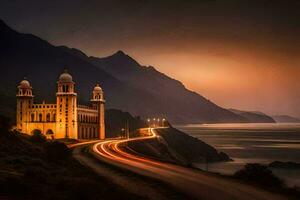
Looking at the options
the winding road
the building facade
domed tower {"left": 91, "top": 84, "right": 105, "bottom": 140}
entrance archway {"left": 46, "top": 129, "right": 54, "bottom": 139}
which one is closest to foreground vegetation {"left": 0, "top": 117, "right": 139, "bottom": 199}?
the winding road

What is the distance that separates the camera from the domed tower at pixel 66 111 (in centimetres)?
11319

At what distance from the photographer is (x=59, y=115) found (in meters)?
115

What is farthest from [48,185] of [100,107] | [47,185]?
[100,107]

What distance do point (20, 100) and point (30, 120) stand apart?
20.2 feet

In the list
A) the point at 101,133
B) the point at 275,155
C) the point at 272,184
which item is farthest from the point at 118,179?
the point at 275,155

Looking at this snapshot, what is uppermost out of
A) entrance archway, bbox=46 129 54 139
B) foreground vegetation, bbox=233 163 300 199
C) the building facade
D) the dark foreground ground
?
the building facade

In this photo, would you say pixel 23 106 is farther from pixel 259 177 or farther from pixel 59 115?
pixel 259 177

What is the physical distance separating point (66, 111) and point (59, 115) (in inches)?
78.5

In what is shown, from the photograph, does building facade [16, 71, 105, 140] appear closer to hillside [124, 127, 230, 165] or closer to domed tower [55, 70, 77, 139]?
domed tower [55, 70, 77, 139]

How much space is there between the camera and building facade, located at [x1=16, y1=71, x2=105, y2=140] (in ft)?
374

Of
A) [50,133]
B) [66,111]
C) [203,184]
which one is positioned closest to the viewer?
[203,184]

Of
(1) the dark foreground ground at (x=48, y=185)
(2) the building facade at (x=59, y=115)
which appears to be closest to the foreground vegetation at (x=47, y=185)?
(1) the dark foreground ground at (x=48, y=185)

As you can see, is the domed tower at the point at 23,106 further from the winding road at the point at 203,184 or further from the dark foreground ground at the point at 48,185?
the winding road at the point at 203,184

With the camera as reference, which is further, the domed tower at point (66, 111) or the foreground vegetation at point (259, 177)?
the domed tower at point (66, 111)
